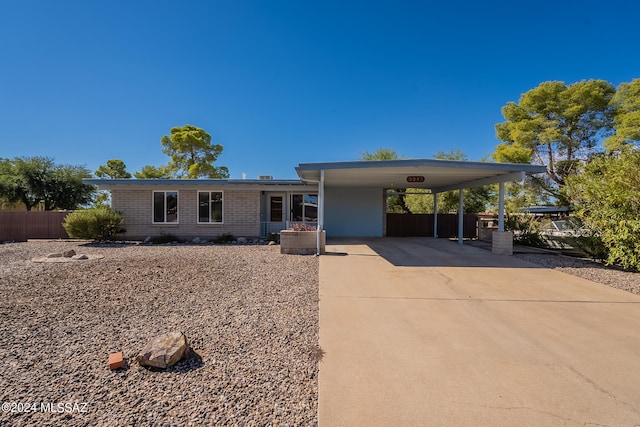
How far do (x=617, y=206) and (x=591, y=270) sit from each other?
1746 millimetres

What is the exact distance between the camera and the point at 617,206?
7.17m

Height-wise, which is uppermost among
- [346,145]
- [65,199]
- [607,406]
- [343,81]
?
[343,81]

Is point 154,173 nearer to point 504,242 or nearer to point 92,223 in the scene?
point 92,223

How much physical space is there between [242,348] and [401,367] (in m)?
1.68

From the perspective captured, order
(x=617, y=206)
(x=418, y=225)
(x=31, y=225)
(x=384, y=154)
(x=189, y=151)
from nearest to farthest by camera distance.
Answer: (x=617, y=206) < (x=31, y=225) < (x=418, y=225) < (x=384, y=154) < (x=189, y=151)

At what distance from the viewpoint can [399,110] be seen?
1848cm

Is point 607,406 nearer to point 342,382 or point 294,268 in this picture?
point 342,382

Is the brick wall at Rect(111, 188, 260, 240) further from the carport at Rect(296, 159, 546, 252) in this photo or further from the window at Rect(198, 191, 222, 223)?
the carport at Rect(296, 159, 546, 252)

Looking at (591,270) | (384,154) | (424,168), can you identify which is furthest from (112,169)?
(591,270)

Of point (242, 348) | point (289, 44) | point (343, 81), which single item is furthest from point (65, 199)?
point (242, 348)

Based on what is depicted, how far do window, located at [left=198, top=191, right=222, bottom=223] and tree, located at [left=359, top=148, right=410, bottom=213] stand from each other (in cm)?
1156

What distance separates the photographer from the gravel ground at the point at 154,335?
2.12 meters

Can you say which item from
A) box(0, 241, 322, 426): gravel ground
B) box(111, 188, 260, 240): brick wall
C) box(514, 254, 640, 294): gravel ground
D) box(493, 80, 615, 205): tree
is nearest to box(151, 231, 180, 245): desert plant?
box(111, 188, 260, 240): brick wall

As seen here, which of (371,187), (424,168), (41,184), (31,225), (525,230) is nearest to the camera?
(424,168)
